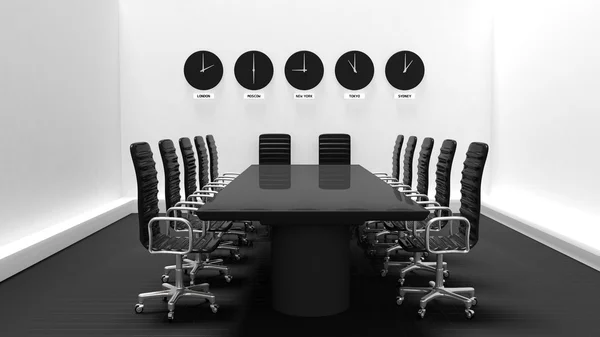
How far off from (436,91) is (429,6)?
1299mm

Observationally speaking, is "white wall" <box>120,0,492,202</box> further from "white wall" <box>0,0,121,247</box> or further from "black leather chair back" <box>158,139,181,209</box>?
"black leather chair back" <box>158,139,181,209</box>

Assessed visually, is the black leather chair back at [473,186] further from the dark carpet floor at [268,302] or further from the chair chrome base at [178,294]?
the chair chrome base at [178,294]

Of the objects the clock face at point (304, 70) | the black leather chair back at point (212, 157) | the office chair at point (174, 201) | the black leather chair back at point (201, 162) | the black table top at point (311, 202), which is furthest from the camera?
the clock face at point (304, 70)

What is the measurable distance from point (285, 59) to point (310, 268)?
477cm

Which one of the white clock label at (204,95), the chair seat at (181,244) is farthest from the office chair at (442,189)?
the white clock label at (204,95)

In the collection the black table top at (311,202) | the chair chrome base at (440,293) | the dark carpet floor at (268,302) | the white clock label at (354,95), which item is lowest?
the dark carpet floor at (268,302)

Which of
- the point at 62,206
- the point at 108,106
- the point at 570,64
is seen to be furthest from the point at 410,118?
the point at 62,206

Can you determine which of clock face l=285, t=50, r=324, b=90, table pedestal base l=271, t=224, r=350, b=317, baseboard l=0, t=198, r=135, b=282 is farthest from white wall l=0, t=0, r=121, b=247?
table pedestal base l=271, t=224, r=350, b=317

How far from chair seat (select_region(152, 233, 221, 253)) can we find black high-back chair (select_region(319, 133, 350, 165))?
294cm

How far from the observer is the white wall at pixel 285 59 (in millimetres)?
7301

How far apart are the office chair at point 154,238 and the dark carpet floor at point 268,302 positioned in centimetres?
12

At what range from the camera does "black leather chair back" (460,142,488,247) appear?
3.19 m

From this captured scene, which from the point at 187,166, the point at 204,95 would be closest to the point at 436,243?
the point at 187,166

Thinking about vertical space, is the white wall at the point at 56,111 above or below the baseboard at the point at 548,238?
above
